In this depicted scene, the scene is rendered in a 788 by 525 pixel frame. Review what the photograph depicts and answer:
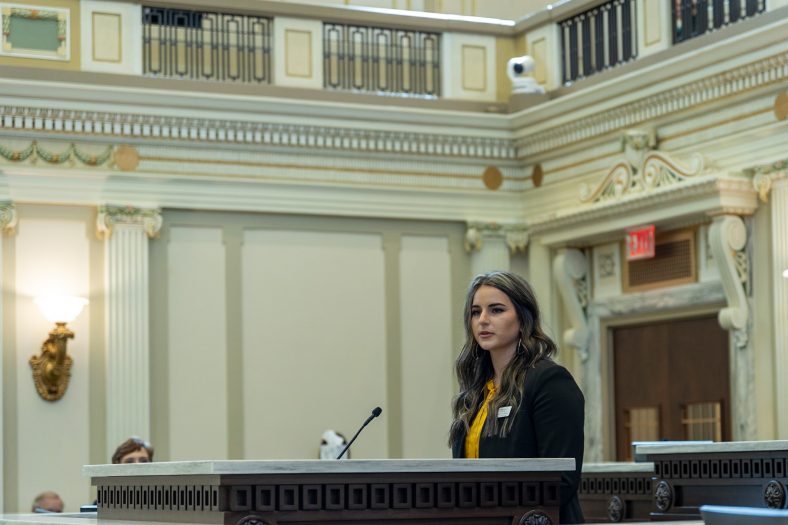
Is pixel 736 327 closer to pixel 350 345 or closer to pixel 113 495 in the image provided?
pixel 350 345

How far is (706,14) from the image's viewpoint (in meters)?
9.77

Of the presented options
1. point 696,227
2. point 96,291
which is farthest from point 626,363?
point 96,291

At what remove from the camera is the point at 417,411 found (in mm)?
11273

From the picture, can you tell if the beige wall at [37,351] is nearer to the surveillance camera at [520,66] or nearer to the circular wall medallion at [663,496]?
the surveillance camera at [520,66]

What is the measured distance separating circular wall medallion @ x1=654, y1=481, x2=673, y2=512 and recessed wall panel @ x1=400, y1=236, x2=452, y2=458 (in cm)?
533

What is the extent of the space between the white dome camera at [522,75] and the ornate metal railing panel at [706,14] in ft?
4.47

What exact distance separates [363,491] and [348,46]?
7731mm

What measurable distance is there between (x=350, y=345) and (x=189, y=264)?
4.24 feet

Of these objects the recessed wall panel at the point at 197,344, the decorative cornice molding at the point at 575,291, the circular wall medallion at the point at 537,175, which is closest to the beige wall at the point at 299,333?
the recessed wall panel at the point at 197,344

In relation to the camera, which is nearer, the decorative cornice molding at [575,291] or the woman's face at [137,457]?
the woman's face at [137,457]

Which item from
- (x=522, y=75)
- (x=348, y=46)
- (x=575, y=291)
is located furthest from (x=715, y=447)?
(x=348, y=46)

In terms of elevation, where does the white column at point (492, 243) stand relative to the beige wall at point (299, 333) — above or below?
above

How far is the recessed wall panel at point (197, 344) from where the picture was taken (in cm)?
1059

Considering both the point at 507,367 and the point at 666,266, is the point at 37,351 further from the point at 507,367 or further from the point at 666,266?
the point at 507,367
